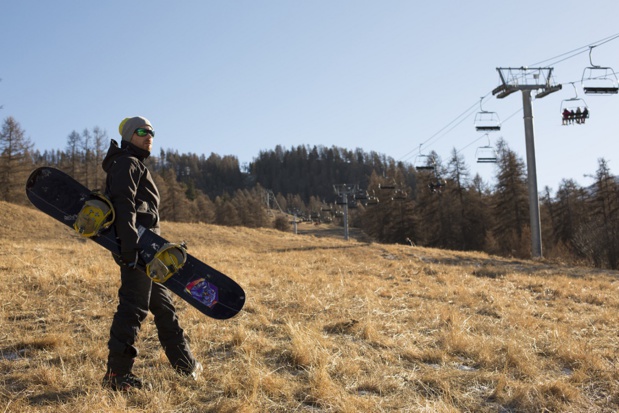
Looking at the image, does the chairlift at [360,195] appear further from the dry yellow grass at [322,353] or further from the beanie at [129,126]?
the beanie at [129,126]

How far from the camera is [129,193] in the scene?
3279mm

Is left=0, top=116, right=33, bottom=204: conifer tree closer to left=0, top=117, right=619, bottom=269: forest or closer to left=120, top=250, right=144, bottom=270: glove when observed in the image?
left=0, top=117, right=619, bottom=269: forest

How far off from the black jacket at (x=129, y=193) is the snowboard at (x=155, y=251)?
0.35 ft

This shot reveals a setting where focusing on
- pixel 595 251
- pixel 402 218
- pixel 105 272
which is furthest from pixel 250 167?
pixel 105 272

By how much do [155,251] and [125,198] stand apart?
18.6 inches

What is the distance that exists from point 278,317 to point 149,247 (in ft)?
8.66

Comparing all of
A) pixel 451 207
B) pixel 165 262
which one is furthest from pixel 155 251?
pixel 451 207

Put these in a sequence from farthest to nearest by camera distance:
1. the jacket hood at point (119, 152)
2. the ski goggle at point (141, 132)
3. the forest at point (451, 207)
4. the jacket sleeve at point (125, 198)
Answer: the forest at point (451, 207) → the ski goggle at point (141, 132) → the jacket hood at point (119, 152) → the jacket sleeve at point (125, 198)

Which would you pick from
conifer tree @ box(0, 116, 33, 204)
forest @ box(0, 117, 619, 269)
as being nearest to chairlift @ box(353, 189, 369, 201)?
forest @ box(0, 117, 619, 269)

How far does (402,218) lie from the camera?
6019cm

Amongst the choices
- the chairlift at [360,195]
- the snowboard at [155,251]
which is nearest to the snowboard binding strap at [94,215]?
the snowboard at [155,251]

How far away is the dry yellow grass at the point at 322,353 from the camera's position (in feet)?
10.5

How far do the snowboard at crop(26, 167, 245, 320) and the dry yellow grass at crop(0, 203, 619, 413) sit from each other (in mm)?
539

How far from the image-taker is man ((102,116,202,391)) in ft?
10.7
